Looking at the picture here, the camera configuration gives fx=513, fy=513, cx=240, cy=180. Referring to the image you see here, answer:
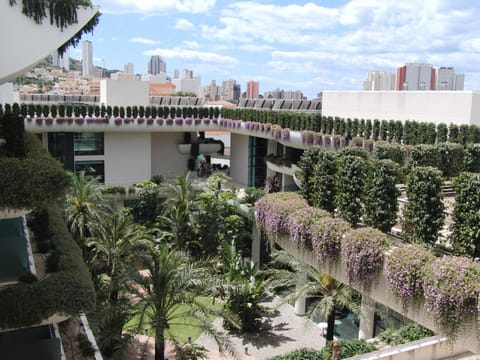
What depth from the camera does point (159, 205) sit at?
32500 millimetres

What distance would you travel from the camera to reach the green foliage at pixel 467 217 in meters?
11.9

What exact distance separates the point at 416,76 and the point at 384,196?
A: 24.5 metres

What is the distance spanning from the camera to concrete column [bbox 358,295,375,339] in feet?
65.4

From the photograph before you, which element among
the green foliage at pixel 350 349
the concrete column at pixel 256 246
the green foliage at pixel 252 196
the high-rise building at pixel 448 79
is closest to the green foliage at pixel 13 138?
the green foliage at pixel 350 349

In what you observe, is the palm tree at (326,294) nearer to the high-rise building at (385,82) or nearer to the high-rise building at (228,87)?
the high-rise building at (385,82)

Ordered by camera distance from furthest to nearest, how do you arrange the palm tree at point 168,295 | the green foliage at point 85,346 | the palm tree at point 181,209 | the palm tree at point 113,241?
the palm tree at point 181,209 → the palm tree at point 113,241 → the palm tree at point 168,295 → the green foliage at point 85,346

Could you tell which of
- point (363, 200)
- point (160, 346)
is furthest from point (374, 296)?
point (160, 346)

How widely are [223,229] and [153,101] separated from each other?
23633mm

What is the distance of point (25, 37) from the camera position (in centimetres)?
1468

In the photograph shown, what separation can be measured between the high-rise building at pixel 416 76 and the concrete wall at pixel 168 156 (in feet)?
60.4

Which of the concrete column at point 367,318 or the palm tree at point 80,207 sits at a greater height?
the palm tree at point 80,207

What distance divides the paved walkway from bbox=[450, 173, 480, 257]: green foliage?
957 cm

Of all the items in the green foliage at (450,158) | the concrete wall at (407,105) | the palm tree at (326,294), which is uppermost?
the concrete wall at (407,105)

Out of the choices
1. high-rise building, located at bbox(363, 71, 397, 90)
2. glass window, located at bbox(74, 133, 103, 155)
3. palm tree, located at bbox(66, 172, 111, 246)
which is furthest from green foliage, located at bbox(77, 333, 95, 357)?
high-rise building, located at bbox(363, 71, 397, 90)
